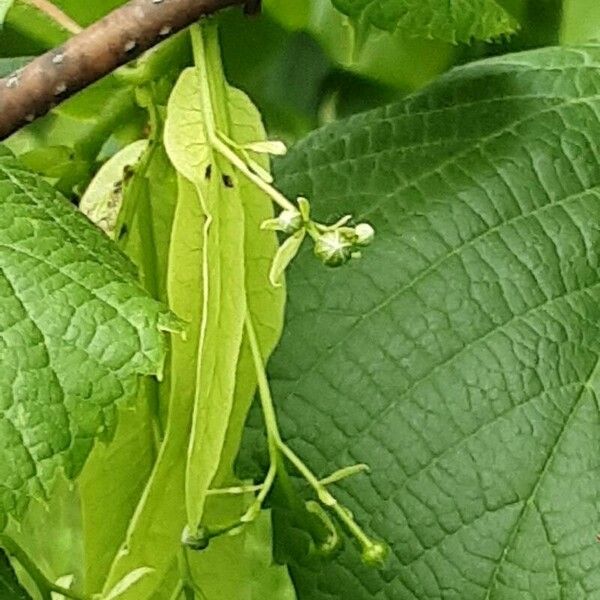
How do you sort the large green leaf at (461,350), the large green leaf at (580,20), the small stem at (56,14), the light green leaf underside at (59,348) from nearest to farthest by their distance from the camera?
1. the light green leaf underside at (59,348)
2. the large green leaf at (461,350)
3. the small stem at (56,14)
4. the large green leaf at (580,20)

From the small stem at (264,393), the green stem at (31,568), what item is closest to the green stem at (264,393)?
the small stem at (264,393)

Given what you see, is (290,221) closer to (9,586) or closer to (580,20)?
(9,586)

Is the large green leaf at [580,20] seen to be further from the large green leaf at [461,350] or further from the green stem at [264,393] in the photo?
the green stem at [264,393]

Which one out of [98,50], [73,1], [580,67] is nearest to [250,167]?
[98,50]

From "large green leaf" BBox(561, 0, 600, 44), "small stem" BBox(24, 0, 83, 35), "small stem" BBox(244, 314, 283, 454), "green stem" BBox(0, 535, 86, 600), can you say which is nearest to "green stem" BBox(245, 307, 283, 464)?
"small stem" BBox(244, 314, 283, 454)

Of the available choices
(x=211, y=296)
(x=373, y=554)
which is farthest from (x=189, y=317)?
(x=373, y=554)

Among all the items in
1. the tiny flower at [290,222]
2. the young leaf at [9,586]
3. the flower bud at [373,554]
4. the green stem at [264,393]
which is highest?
the tiny flower at [290,222]

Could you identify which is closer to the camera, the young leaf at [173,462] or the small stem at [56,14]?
the young leaf at [173,462]

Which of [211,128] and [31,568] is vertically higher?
[211,128]
